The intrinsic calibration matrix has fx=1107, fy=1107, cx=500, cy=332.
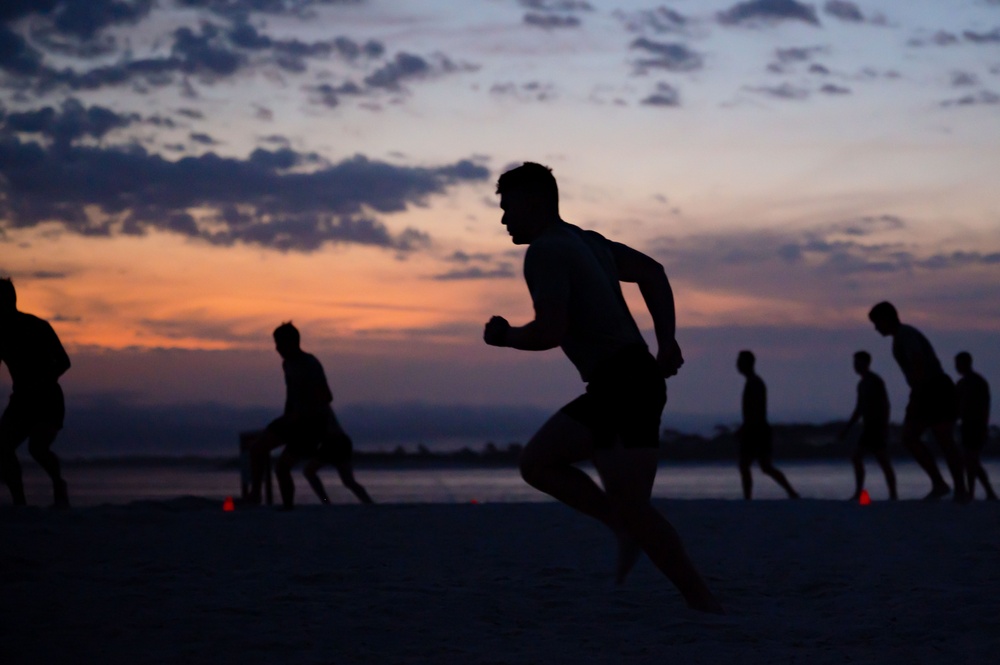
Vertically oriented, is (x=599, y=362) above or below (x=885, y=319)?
below

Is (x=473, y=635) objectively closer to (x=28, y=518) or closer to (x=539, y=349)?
(x=539, y=349)

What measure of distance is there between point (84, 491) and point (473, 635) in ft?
57.3

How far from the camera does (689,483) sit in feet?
66.9

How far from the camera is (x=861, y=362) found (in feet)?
42.5

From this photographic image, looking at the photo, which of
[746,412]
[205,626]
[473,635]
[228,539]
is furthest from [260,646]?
[746,412]

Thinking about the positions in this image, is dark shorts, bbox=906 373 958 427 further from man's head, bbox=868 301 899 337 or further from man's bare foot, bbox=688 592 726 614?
man's bare foot, bbox=688 592 726 614

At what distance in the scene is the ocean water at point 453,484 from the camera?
653 inches

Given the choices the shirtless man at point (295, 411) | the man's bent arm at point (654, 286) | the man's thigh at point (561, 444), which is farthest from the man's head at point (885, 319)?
the man's thigh at point (561, 444)

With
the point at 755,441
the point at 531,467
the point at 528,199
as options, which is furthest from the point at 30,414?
the point at 755,441

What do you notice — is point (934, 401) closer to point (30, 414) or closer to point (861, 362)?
point (861, 362)

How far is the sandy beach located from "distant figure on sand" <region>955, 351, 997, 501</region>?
4.31 metres

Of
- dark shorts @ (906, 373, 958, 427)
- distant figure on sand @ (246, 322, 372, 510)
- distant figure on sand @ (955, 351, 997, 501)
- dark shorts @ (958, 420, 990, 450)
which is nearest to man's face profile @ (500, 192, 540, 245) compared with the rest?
distant figure on sand @ (246, 322, 372, 510)

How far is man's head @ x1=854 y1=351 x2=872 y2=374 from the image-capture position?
42.3 feet

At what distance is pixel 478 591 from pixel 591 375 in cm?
137
